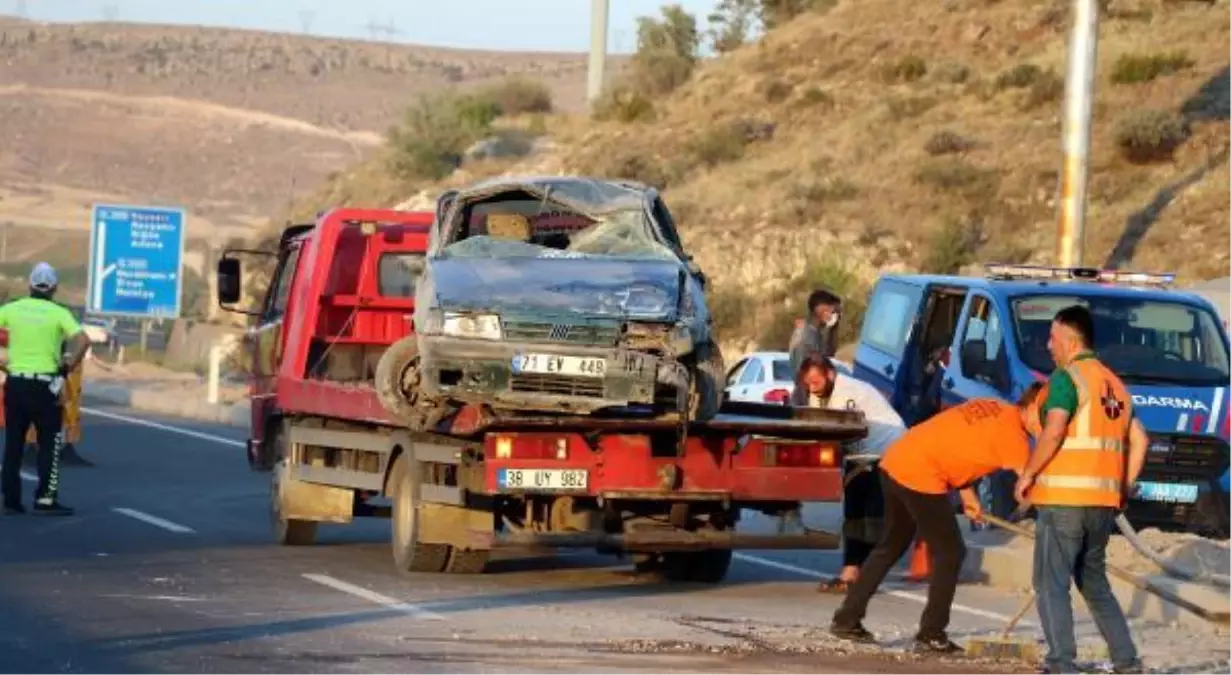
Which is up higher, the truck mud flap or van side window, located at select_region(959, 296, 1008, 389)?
van side window, located at select_region(959, 296, 1008, 389)

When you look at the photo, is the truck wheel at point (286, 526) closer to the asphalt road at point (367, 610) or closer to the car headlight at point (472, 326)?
the asphalt road at point (367, 610)

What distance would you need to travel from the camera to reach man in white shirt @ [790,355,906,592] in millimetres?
16016

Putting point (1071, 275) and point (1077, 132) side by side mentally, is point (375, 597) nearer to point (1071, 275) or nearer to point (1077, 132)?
point (1071, 275)

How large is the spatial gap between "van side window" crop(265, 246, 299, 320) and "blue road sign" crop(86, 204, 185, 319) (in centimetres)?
2445

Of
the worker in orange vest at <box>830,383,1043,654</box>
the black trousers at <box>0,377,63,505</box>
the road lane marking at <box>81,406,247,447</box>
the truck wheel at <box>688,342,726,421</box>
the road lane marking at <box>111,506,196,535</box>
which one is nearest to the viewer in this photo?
the worker in orange vest at <box>830,383,1043,654</box>

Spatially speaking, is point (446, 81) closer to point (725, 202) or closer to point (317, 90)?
point (317, 90)

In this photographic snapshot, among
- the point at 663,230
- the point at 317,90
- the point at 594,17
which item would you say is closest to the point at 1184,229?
the point at 594,17

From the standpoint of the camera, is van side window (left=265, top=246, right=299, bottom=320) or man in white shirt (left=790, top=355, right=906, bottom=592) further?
van side window (left=265, top=246, right=299, bottom=320)

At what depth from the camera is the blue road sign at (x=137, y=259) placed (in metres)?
44.0


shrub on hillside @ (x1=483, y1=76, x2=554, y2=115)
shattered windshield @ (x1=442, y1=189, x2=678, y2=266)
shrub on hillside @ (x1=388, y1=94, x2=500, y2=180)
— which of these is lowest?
shattered windshield @ (x1=442, y1=189, x2=678, y2=266)

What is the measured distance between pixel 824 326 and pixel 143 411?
2301cm

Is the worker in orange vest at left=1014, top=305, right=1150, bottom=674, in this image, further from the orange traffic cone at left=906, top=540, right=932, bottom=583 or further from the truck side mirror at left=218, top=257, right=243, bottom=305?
the truck side mirror at left=218, top=257, right=243, bottom=305

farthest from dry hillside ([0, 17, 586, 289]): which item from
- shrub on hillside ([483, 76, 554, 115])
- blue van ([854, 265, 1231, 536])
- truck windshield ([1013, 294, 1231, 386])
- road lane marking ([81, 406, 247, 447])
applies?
truck windshield ([1013, 294, 1231, 386])

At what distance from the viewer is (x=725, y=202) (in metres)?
52.4
